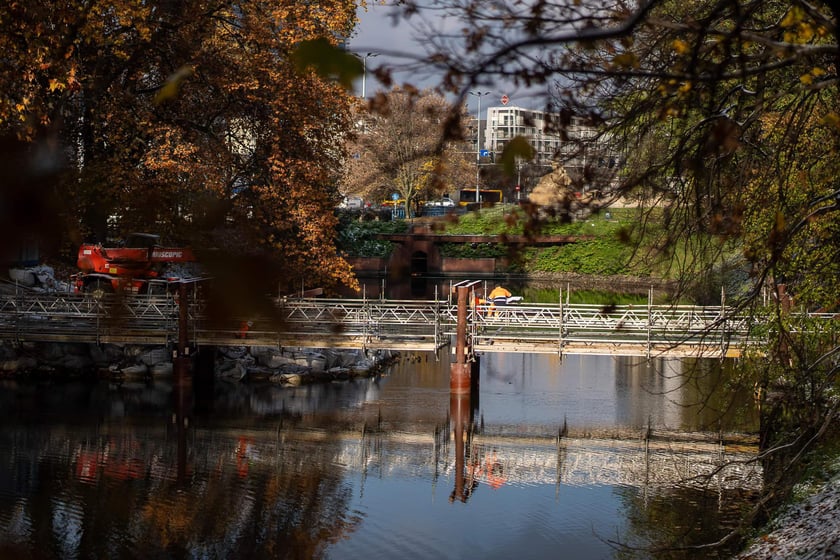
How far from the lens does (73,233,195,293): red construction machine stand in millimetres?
2148

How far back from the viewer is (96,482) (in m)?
14.5

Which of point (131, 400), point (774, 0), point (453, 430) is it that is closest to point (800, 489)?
point (774, 0)

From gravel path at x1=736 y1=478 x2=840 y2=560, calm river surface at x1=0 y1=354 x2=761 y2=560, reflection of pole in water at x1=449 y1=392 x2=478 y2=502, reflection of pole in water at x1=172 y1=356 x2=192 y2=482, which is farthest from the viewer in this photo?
reflection of pole in water at x1=172 y1=356 x2=192 y2=482

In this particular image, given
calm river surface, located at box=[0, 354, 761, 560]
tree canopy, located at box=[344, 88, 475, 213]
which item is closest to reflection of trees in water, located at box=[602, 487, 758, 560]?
calm river surface, located at box=[0, 354, 761, 560]

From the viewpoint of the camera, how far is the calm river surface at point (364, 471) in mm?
12336

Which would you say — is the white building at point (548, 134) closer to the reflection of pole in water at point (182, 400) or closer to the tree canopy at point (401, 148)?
the tree canopy at point (401, 148)

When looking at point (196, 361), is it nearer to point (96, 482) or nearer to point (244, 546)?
point (96, 482)

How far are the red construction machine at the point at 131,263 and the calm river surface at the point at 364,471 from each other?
7.65m

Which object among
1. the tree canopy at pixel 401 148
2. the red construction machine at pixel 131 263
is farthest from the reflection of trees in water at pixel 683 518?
the red construction machine at pixel 131 263

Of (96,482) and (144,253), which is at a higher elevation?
(144,253)

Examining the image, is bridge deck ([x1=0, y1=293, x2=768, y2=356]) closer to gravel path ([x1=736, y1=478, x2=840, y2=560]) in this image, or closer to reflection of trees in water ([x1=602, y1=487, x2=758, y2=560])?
reflection of trees in water ([x1=602, y1=487, x2=758, y2=560])

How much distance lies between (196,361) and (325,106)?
644cm

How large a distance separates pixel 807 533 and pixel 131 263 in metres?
8.52

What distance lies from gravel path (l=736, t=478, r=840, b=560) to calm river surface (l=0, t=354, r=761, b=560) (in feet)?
3.21
